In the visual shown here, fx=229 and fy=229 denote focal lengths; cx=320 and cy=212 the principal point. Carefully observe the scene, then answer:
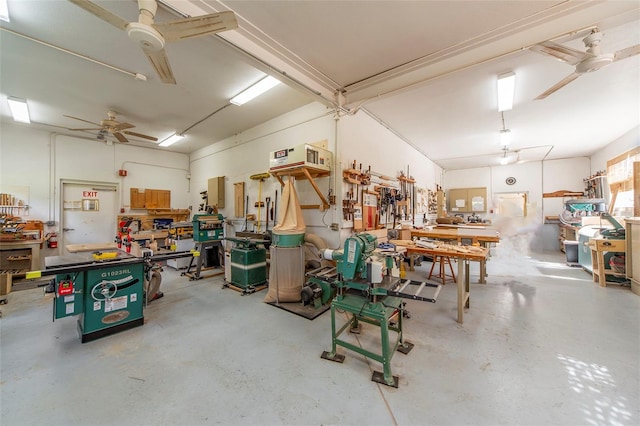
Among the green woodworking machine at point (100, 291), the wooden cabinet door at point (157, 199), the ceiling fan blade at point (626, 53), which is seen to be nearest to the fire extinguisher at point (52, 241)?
the wooden cabinet door at point (157, 199)

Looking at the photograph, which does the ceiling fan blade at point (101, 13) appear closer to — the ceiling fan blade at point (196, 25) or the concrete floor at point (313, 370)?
the ceiling fan blade at point (196, 25)

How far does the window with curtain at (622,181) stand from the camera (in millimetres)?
4969

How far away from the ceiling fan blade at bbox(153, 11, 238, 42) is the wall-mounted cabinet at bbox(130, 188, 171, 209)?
5870 millimetres

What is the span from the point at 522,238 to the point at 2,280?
12.8 m

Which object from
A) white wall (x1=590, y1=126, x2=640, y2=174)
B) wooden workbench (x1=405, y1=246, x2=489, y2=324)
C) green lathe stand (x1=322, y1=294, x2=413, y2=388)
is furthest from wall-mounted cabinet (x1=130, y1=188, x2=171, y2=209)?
white wall (x1=590, y1=126, x2=640, y2=174)

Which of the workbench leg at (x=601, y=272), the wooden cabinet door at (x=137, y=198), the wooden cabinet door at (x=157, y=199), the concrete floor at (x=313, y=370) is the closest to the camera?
the concrete floor at (x=313, y=370)

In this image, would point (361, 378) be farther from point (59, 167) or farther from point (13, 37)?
point (59, 167)

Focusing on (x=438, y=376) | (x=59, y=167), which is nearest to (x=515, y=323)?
(x=438, y=376)

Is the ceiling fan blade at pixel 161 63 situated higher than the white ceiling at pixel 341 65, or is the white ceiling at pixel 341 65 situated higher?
the white ceiling at pixel 341 65

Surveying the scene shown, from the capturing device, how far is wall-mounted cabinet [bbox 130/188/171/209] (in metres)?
6.26

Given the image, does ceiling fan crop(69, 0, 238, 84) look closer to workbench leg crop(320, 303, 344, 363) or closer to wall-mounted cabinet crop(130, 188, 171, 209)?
workbench leg crop(320, 303, 344, 363)

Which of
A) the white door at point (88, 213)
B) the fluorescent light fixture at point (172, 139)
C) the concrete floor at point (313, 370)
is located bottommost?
the concrete floor at point (313, 370)

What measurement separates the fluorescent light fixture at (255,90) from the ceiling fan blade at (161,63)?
1.30 meters

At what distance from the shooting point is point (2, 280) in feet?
12.2
